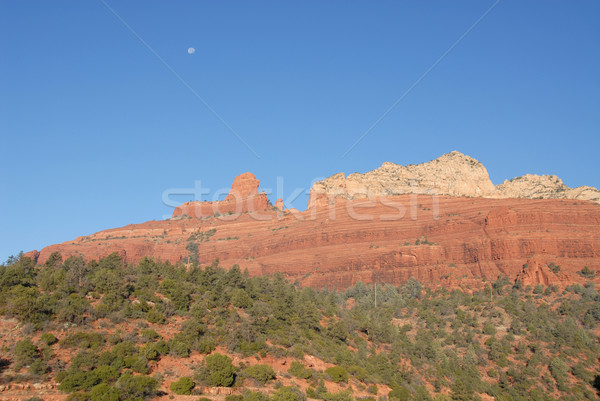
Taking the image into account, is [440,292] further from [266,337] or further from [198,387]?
[198,387]

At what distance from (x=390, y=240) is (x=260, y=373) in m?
69.2

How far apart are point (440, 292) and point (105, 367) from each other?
6097cm

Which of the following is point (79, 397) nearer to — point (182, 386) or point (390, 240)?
point (182, 386)

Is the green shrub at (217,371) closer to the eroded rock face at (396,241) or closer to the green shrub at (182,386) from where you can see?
the green shrub at (182,386)

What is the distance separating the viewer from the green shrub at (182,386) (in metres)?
34.5

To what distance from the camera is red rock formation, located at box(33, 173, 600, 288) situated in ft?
281

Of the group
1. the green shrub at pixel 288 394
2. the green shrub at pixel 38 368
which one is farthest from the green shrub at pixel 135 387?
the green shrub at pixel 288 394

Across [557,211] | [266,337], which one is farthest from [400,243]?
[266,337]

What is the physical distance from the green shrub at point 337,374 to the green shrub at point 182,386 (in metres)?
12.9

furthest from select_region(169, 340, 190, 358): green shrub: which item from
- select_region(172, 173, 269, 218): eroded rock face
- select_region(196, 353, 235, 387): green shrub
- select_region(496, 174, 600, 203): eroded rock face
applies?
select_region(172, 173, 269, 218): eroded rock face

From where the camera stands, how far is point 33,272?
5262 centimetres

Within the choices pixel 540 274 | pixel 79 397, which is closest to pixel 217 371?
pixel 79 397

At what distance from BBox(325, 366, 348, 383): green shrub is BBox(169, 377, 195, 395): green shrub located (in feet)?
42.5

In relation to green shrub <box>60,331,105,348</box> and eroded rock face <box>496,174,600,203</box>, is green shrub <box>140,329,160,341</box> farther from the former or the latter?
eroded rock face <box>496,174,600,203</box>
